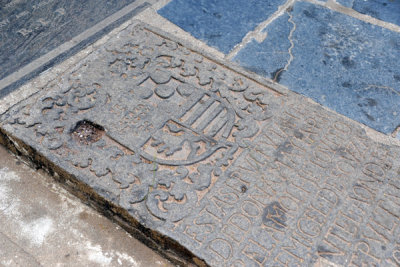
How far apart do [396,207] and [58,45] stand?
2778mm

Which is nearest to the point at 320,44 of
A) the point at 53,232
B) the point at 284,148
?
the point at 284,148

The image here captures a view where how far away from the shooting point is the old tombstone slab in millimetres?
3268

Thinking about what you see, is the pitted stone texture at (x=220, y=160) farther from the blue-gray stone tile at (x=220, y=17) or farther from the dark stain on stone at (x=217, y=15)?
the dark stain on stone at (x=217, y=15)

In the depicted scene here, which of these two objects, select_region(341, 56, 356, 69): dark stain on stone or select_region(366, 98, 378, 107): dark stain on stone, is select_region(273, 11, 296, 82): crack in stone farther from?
select_region(366, 98, 378, 107): dark stain on stone

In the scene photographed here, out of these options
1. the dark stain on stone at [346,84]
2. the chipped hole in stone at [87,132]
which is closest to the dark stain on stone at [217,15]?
the dark stain on stone at [346,84]

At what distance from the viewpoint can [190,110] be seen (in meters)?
2.74

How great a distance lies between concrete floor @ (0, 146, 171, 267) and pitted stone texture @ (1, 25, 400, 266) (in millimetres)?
248

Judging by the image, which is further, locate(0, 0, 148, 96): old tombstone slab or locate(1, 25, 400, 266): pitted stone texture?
locate(0, 0, 148, 96): old tombstone slab

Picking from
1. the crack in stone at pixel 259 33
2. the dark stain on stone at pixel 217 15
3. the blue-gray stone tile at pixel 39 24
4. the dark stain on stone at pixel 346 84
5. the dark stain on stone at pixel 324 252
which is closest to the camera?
the dark stain on stone at pixel 324 252

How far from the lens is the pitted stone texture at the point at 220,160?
7.04 feet

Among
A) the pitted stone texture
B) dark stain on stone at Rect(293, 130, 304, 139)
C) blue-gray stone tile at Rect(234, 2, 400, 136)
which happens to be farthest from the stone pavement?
dark stain on stone at Rect(293, 130, 304, 139)

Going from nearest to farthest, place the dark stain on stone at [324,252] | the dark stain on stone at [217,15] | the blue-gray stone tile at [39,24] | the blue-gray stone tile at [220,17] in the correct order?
1. the dark stain on stone at [324,252]
2. the blue-gray stone tile at [39,24]
3. the blue-gray stone tile at [220,17]
4. the dark stain on stone at [217,15]

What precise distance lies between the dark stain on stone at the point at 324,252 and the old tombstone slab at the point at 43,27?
7.89ft

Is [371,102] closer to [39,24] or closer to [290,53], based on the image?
[290,53]
